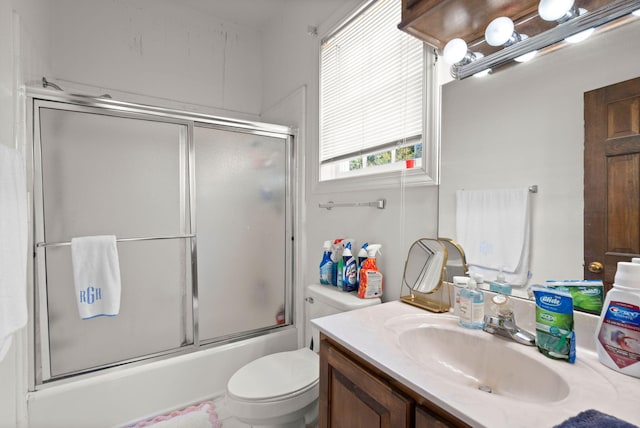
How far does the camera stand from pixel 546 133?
867 millimetres

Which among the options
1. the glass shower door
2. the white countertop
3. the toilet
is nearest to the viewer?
the white countertop

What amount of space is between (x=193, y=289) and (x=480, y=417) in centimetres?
172

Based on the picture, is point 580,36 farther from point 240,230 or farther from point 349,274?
point 240,230

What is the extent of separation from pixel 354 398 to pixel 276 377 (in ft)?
2.07

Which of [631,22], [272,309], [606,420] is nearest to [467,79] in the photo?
[631,22]

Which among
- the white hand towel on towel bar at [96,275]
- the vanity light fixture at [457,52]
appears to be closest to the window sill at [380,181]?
the vanity light fixture at [457,52]

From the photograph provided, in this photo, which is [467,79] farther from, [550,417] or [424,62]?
[550,417]

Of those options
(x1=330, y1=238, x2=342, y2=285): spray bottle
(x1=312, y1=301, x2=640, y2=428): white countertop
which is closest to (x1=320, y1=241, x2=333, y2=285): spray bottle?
(x1=330, y1=238, x2=342, y2=285): spray bottle

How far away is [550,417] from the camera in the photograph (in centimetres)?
51

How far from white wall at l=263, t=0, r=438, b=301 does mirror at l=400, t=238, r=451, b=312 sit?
6 cm

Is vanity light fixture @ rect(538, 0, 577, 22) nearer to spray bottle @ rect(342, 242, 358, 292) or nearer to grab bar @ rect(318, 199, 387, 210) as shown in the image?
grab bar @ rect(318, 199, 387, 210)

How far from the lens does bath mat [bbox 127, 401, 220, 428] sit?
1.60m

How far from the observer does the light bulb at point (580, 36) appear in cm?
77

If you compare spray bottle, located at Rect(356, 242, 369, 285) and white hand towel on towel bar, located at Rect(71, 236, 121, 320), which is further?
white hand towel on towel bar, located at Rect(71, 236, 121, 320)
